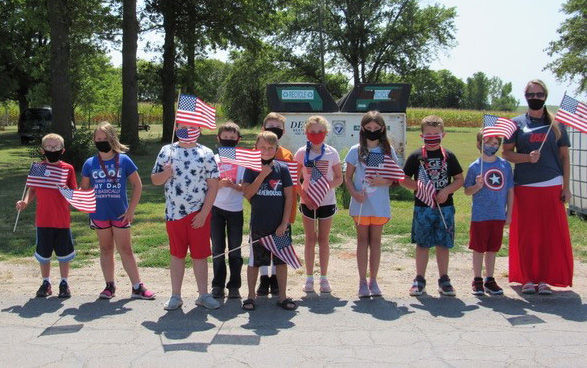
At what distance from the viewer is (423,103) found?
106000 millimetres

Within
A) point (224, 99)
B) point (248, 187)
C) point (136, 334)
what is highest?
point (224, 99)

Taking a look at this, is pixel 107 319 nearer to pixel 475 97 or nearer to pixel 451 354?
pixel 451 354

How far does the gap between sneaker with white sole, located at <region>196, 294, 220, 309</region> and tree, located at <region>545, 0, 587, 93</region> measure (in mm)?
42657

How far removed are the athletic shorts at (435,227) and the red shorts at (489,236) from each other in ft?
0.97

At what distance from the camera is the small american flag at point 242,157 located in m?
5.77

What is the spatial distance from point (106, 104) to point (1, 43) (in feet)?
74.9

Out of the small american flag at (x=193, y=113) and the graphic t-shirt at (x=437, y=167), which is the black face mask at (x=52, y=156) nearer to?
the small american flag at (x=193, y=113)

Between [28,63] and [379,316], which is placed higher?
[28,63]

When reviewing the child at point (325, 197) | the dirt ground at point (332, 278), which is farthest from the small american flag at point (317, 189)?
the dirt ground at point (332, 278)

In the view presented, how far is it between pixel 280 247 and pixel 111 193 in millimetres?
1666

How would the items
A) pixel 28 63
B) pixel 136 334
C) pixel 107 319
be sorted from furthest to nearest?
1. pixel 28 63
2. pixel 107 319
3. pixel 136 334

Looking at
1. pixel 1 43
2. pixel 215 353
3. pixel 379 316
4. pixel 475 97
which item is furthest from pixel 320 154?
pixel 475 97

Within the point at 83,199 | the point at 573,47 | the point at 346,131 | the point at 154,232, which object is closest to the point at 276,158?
the point at 83,199

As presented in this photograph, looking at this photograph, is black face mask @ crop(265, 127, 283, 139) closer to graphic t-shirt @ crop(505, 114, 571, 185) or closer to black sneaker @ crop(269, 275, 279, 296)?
black sneaker @ crop(269, 275, 279, 296)
